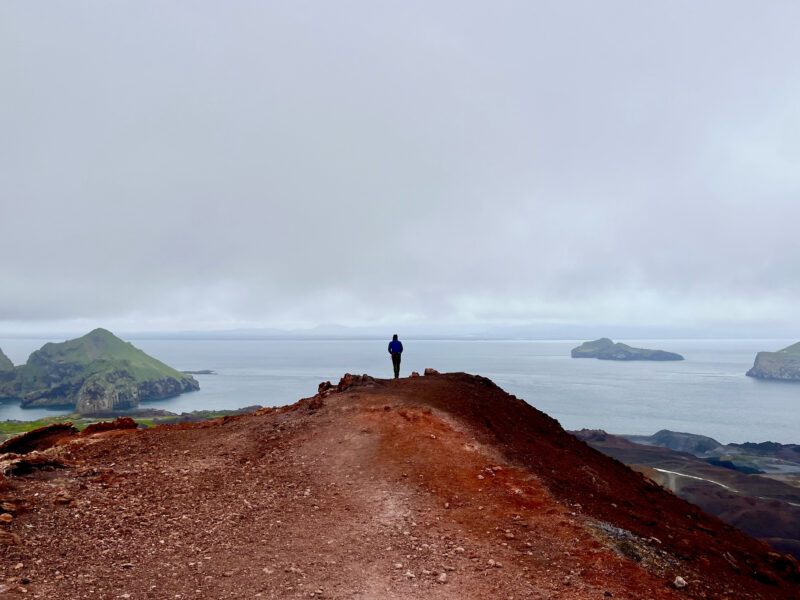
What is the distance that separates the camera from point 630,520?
420 inches

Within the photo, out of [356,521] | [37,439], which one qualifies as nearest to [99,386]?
[37,439]

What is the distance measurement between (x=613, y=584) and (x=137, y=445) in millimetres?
13071

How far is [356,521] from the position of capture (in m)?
9.76

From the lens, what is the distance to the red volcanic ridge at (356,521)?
7.64 m

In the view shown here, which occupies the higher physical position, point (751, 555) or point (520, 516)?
point (520, 516)

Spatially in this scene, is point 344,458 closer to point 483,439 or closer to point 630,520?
point 483,439

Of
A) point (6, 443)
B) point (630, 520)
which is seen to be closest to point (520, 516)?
point (630, 520)

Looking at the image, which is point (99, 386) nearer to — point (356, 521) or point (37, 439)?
point (37, 439)

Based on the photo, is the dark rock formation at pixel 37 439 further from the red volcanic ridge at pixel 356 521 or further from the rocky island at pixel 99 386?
the rocky island at pixel 99 386

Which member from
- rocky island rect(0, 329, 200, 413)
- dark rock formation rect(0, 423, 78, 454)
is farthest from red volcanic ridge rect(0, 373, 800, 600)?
rocky island rect(0, 329, 200, 413)

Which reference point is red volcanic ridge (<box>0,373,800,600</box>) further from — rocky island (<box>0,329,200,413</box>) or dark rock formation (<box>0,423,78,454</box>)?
rocky island (<box>0,329,200,413</box>)

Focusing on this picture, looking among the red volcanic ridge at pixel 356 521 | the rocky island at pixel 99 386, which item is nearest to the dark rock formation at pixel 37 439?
the red volcanic ridge at pixel 356 521

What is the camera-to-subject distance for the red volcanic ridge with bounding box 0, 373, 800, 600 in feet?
25.1

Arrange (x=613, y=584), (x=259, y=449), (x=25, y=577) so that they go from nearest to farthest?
(x=25, y=577) → (x=613, y=584) → (x=259, y=449)
